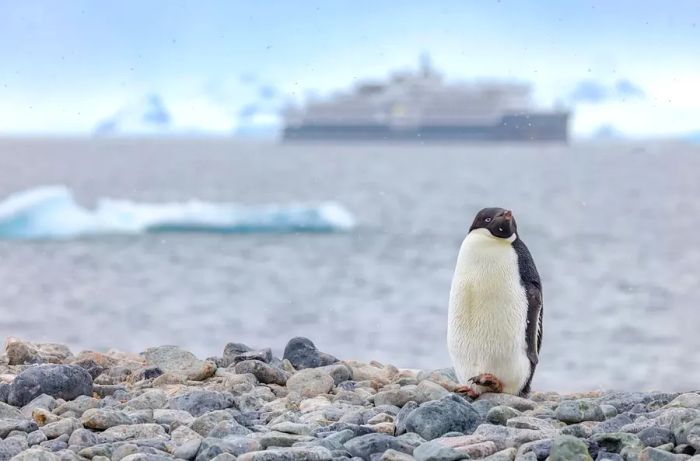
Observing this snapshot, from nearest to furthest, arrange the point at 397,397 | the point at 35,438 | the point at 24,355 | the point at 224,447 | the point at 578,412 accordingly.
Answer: the point at 224,447
the point at 35,438
the point at 578,412
the point at 397,397
the point at 24,355

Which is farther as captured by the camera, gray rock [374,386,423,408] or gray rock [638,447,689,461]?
gray rock [374,386,423,408]

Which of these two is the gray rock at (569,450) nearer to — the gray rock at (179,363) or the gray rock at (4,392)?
the gray rock at (179,363)

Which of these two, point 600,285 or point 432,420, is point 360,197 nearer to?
point 600,285

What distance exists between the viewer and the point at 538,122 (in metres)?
64.8

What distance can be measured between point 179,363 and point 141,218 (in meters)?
26.4

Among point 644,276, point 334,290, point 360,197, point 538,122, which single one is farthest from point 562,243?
point 538,122

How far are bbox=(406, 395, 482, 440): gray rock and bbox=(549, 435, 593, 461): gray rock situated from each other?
0.41 m

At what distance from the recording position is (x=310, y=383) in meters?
3.85

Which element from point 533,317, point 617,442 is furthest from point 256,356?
point 617,442

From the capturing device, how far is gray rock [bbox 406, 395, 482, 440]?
313 cm

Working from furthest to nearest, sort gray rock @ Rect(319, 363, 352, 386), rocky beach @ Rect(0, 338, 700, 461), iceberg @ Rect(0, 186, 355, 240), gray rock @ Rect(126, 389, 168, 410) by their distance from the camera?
iceberg @ Rect(0, 186, 355, 240)
gray rock @ Rect(319, 363, 352, 386)
gray rock @ Rect(126, 389, 168, 410)
rocky beach @ Rect(0, 338, 700, 461)

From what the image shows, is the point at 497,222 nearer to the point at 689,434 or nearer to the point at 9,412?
the point at 689,434

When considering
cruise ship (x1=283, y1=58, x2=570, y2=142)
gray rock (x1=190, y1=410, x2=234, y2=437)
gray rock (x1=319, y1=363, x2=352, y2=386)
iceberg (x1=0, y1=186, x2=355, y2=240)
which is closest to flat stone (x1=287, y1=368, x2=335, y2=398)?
gray rock (x1=319, y1=363, x2=352, y2=386)

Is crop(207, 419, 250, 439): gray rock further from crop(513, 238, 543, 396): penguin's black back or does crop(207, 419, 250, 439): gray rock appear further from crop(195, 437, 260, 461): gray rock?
crop(513, 238, 543, 396): penguin's black back
